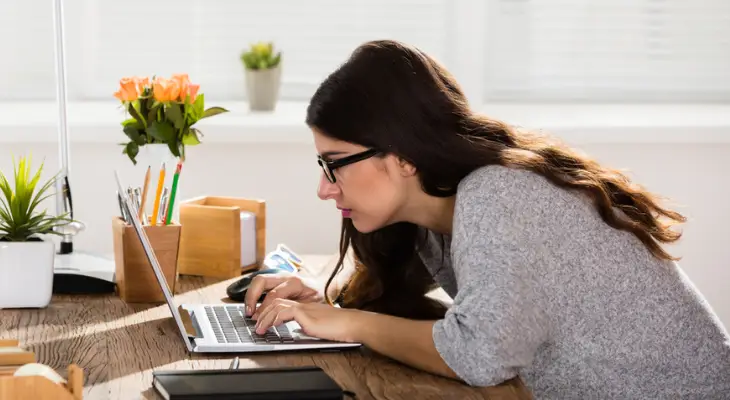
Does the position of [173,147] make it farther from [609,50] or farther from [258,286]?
[609,50]

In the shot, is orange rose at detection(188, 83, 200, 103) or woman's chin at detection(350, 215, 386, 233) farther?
orange rose at detection(188, 83, 200, 103)

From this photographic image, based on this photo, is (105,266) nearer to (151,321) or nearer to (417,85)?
(151,321)

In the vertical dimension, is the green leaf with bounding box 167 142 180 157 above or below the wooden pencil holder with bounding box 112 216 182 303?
above

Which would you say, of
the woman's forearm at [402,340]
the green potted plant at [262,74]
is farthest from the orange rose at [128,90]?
the green potted plant at [262,74]

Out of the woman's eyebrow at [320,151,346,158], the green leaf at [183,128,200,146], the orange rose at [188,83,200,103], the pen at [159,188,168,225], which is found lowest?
the pen at [159,188,168,225]

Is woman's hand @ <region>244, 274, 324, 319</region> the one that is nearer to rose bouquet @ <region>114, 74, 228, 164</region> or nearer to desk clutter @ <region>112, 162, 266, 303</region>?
desk clutter @ <region>112, 162, 266, 303</region>

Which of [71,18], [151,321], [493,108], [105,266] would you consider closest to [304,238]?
[493,108]

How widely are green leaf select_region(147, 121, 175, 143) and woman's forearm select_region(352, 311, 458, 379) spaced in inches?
24.6

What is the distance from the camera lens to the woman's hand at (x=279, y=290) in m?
1.75

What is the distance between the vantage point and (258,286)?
5.83ft

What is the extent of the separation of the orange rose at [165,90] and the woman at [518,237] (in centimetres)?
40

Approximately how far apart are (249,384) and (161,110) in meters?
0.85

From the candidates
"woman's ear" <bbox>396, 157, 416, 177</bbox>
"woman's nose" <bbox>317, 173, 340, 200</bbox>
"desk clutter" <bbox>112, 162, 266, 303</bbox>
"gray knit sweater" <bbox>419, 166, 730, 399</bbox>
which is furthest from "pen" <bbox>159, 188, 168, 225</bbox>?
"gray knit sweater" <bbox>419, 166, 730, 399</bbox>

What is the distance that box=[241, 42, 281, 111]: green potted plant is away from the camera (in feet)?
10.2
